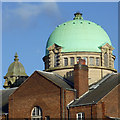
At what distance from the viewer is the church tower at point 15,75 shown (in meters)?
83.8

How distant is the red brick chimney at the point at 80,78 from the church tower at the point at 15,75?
2547 cm

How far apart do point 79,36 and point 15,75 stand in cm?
2215

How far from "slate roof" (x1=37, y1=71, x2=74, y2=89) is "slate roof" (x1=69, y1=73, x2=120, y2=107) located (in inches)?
116

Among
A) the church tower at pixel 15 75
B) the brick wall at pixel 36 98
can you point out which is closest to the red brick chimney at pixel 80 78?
the brick wall at pixel 36 98

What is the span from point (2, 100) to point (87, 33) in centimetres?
1764

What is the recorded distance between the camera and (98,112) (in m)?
53.5

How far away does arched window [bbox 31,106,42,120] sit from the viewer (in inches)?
2317

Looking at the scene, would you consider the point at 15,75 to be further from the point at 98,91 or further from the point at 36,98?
the point at 98,91

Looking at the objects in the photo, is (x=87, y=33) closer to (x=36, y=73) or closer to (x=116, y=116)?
(x=36, y=73)

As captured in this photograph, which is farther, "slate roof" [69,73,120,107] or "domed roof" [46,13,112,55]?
"domed roof" [46,13,112,55]

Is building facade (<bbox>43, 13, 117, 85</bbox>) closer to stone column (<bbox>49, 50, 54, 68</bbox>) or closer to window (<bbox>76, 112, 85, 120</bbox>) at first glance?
stone column (<bbox>49, 50, 54, 68</bbox>)

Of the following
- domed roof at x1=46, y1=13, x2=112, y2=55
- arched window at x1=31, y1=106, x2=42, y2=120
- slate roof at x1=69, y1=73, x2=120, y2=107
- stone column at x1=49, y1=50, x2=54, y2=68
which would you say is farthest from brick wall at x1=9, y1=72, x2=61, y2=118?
domed roof at x1=46, y1=13, x2=112, y2=55

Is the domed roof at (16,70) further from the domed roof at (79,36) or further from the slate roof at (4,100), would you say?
the domed roof at (79,36)

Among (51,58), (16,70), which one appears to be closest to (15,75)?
(16,70)
